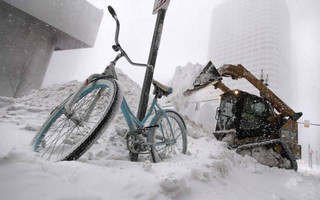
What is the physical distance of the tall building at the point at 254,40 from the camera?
64812mm

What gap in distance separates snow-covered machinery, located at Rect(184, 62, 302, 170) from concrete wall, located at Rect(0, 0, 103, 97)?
1574 centimetres

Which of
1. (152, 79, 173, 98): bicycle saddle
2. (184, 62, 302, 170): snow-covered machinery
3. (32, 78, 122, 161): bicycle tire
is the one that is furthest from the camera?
(184, 62, 302, 170): snow-covered machinery

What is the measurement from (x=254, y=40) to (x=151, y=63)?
88.7 m

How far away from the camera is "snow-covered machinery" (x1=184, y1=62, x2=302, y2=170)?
4.56 meters

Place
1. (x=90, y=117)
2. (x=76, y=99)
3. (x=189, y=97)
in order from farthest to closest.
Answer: (x=189, y=97) → (x=90, y=117) → (x=76, y=99)

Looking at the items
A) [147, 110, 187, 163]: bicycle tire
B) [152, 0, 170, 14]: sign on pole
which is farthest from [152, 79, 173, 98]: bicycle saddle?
[152, 0, 170, 14]: sign on pole

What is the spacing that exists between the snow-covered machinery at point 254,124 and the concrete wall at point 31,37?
51.6 feet

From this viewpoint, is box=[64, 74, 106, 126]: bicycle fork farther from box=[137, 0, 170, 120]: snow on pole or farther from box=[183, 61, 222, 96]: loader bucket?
box=[183, 61, 222, 96]: loader bucket

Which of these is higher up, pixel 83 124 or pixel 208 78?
pixel 208 78

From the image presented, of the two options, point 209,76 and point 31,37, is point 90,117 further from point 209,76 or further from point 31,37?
point 31,37

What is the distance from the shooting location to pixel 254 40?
244 ft

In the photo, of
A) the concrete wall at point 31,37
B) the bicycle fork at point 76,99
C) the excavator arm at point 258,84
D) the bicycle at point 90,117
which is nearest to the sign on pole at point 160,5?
the bicycle at point 90,117

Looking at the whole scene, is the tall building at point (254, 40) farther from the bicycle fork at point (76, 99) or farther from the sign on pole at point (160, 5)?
the bicycle fork at point (76, 99)

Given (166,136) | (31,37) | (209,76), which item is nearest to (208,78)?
(209,76)
